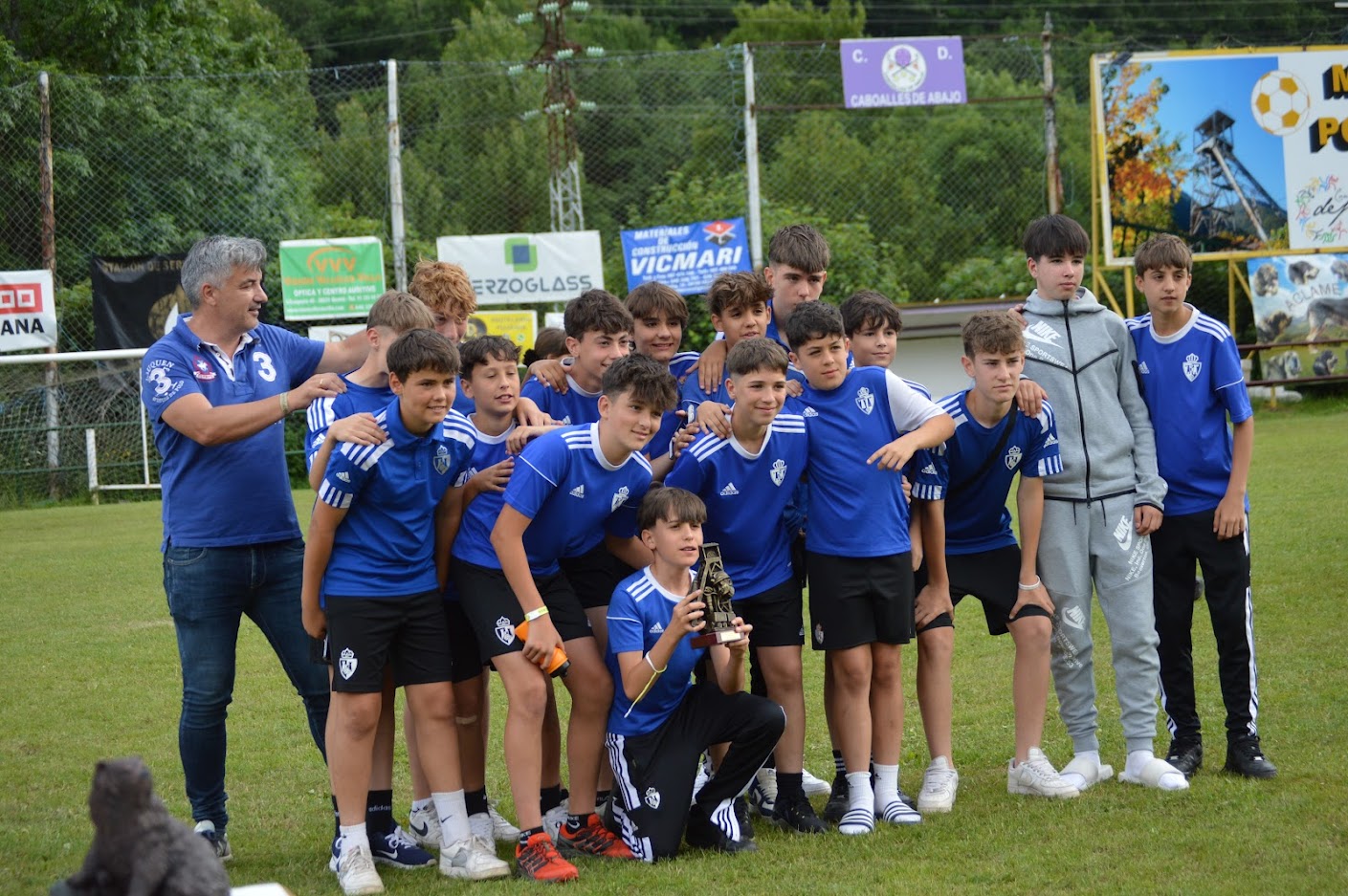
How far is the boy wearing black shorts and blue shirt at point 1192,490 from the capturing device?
5.25 m

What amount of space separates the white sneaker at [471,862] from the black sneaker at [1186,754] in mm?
2499

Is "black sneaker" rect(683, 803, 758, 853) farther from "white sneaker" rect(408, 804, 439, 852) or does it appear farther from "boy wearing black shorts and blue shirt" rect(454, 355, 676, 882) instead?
"white sneaker" rect(408, 804, 439, 852)

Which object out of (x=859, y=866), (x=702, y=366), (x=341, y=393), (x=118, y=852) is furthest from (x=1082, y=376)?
(x=118, y=852)

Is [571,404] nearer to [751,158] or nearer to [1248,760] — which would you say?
[1248,760]

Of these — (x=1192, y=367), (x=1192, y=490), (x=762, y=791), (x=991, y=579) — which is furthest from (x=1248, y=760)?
(x=762, y=791)

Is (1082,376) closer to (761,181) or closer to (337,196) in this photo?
(337,196)

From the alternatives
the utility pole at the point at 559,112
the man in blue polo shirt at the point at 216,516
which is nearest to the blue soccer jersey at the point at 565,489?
the man in blue polo shirt at the point at 216,516

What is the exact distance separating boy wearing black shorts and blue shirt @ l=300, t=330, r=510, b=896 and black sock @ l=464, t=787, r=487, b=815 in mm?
333

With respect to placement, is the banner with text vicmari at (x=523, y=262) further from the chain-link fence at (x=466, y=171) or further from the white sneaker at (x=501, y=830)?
the white sneaker at (x=501, y=830)

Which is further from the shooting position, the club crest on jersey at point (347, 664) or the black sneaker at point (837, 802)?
the black sneaker at point (837, 802)

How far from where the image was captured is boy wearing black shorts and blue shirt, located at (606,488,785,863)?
→ 466 centimetres

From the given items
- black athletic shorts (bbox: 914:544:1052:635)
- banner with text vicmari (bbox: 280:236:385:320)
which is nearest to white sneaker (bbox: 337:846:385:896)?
black athletic shorts (bbox: 914:544:1052:635)

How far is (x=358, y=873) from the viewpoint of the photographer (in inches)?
173

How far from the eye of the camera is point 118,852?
2.23m
